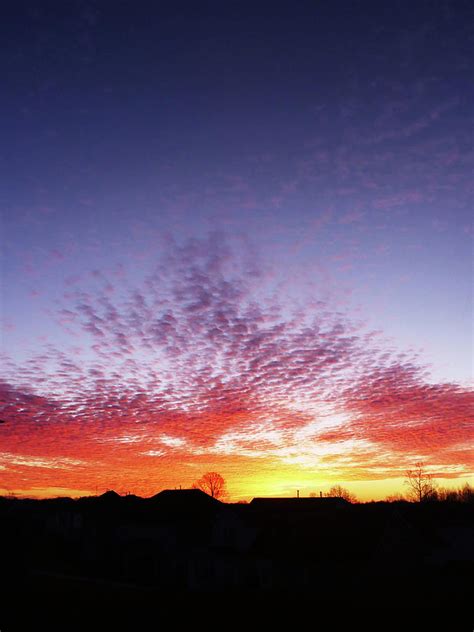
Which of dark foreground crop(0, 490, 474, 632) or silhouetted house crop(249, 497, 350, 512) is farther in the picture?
silhouetted house crop(249, 497, 350, 512)

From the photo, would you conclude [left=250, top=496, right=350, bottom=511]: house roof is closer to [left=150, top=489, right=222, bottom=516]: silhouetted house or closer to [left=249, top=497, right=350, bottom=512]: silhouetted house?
[left=249, top=497, right=350, bottom=512]: silhouetted house

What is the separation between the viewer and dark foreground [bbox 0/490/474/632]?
1582 inches

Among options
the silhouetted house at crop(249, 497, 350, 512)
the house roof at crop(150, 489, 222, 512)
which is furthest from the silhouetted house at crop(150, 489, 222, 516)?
the silhouetted house at crop(249, 497, 350, 512)

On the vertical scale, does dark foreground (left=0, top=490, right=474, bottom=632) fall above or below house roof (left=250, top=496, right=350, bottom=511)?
below

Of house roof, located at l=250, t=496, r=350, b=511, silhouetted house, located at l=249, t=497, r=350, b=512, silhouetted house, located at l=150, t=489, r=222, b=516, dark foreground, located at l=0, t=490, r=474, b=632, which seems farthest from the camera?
silhouetted house, located at l=150, t=489, r=222, b=516

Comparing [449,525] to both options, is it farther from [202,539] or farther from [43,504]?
[43,504]

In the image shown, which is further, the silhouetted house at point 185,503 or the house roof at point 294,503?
the silhouetted house at point 185,503

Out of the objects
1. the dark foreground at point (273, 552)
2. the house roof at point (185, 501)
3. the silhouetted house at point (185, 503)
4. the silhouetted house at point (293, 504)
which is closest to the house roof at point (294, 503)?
the silhouetted house at point (293, 504)

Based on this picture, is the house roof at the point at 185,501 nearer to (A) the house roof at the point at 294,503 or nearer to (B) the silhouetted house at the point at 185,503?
(B) the silhouetted house at the point at 185,503

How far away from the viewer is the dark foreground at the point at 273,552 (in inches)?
1582

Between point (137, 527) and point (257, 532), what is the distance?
51.3ft

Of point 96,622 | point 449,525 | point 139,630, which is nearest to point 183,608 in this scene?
point 139,630

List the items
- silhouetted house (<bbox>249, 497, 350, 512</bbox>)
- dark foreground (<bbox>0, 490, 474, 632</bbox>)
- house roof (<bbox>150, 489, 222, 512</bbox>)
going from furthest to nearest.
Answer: house roof (<bbox>150, 489, 222, 512</bbox>), silhouetted house (<bbox>249, 497, 350, 512</bbox>), dark foreground (<bbox>0, 490, 474, 632</bbox>)

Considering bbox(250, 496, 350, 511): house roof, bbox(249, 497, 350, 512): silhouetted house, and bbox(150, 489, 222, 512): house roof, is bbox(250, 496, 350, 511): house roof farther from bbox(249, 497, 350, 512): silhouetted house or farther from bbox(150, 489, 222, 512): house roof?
bbox(150, 489, 222, 512): house roof
